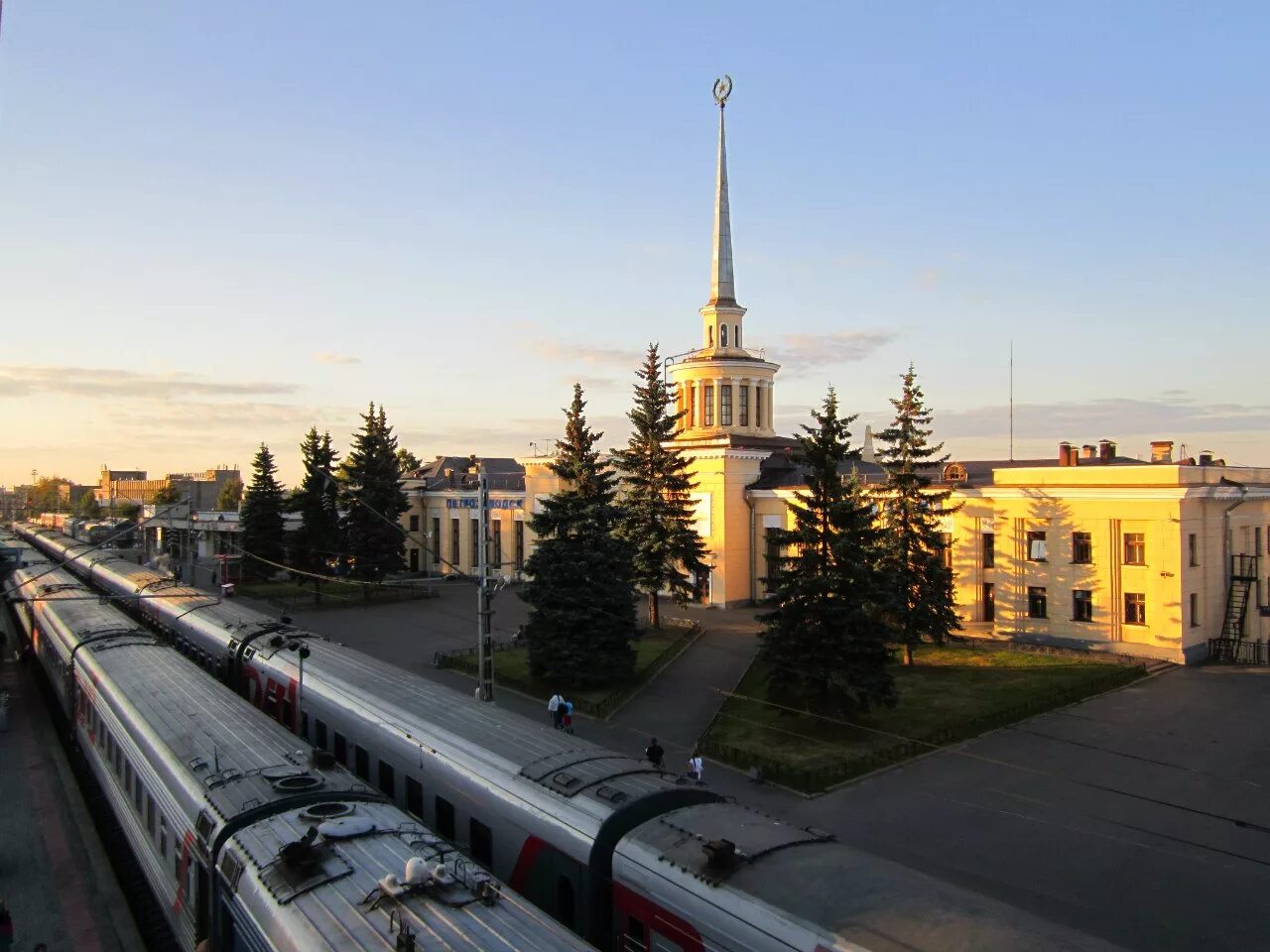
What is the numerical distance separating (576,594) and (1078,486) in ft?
59.2

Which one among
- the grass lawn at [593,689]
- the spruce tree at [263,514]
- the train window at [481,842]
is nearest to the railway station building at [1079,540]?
the grass lawn at [593,689]

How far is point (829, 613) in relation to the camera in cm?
2231

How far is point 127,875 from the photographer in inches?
557

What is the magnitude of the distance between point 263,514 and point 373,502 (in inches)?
377

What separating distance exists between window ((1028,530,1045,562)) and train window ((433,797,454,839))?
27.4 m

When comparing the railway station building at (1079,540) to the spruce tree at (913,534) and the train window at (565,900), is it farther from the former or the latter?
the train window at (565,900)

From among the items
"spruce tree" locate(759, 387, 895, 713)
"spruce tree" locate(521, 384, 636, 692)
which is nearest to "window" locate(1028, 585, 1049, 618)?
"spruce tree" locate(759, 387, 895, 713)

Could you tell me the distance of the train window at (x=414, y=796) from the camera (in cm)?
1141

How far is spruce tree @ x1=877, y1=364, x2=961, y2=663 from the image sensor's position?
97.2 feet

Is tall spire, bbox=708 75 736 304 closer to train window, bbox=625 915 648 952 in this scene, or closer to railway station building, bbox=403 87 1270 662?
railway station building, bbox=403 87 1270 662

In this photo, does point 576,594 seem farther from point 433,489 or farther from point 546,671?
point 433,489

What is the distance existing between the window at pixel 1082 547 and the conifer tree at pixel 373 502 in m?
30.7

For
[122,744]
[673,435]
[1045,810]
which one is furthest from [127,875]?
[673,435]

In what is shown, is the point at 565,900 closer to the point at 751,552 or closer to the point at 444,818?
the point at 444,818
